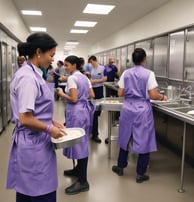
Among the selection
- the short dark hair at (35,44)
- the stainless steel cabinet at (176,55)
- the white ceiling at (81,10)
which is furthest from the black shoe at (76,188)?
the white ceiling at (81,10)

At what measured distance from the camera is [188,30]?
4441 mm

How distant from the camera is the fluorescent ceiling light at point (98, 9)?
6.14 metres

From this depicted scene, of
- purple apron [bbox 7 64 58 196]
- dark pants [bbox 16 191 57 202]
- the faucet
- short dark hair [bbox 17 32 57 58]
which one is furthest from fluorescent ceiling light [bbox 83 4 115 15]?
dark pants [bbox 16 191 57 202]

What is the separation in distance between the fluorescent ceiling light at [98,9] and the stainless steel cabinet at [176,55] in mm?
1903

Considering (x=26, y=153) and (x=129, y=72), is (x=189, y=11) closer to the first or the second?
(x=129, y=72)

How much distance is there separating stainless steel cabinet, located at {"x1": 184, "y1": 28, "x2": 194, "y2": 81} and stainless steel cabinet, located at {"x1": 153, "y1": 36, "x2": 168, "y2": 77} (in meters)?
0.86

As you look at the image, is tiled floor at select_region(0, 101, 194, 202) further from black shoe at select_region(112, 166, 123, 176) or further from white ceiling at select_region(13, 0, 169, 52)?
white ceiling at select_region(13, 0, 169, 52)

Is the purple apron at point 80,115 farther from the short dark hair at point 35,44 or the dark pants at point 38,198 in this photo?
the short dark hair at point 35,44

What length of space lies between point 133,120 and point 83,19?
5531mm

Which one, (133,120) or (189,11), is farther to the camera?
(189,11)

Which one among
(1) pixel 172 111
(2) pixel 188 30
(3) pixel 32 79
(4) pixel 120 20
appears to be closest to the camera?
(3) pixel 32 79

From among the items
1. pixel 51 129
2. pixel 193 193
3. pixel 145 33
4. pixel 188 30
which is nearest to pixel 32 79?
pixel 51 129

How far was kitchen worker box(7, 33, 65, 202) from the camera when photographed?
1385 mm

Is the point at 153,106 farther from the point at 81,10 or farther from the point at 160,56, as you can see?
the point at 81,10
